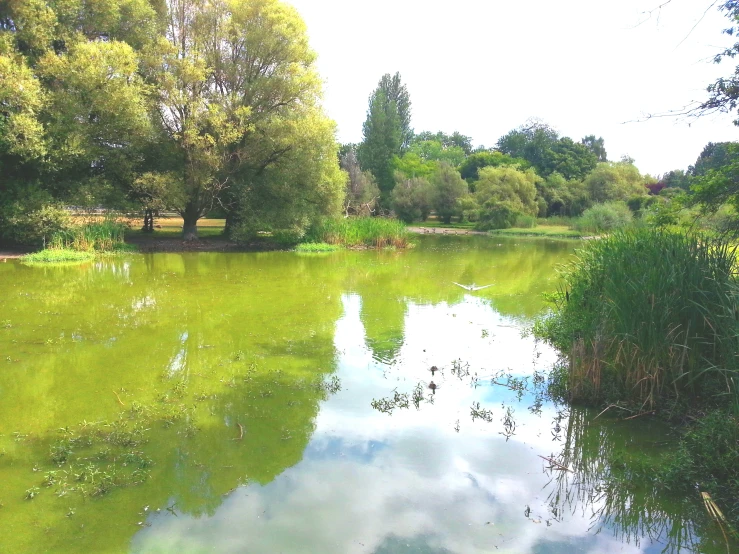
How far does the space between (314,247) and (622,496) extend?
1884cm

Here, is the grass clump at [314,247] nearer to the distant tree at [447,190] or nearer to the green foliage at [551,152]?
the distant tree at [447,190]

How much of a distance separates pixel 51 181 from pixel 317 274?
10572 millimetres

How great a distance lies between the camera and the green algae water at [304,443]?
135 inches

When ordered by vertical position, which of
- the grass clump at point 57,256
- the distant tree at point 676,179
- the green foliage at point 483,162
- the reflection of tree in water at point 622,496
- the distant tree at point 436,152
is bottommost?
the reflection of tree in water at point 622,496

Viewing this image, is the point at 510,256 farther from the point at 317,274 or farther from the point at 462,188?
the point at 462,188

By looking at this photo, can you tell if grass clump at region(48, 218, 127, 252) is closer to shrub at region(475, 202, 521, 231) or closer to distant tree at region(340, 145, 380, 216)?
distant tree at region(340, 145, 380, 216)

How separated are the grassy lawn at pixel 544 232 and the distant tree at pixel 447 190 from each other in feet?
20.7

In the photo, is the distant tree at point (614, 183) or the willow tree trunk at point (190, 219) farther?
the distant tree at point (614, 183)

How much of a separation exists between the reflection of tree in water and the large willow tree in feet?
60.5

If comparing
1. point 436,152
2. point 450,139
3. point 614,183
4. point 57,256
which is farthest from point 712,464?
point 450,139

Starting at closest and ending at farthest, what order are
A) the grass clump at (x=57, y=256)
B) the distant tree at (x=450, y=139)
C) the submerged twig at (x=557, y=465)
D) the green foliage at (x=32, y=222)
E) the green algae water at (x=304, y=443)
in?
the green algae water at (x=304, y=443), the submerged twig at (x=557, y=465), the grass clump at (x=57, y=256), the green foliage at (x=32, y=222), the distant tree at (x=450, y=139)

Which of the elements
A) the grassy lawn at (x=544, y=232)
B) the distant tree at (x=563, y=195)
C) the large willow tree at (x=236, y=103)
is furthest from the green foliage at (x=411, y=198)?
the large willow tree at (x=236, y=103)

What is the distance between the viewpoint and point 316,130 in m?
21.5

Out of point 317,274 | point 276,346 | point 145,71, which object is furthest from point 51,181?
point 276,346
